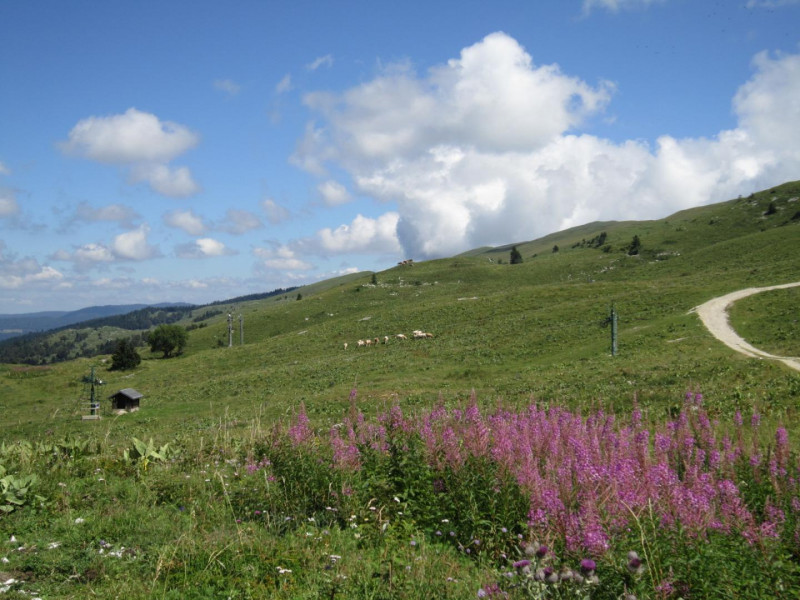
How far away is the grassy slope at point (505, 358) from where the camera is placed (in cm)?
2434

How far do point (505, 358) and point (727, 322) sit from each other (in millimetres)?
15538

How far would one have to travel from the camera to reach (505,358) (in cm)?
4034

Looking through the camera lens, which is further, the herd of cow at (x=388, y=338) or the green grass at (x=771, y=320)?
the herd of cow at (x=388, y=338)

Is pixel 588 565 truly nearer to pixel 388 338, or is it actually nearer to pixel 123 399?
pixel 123 399

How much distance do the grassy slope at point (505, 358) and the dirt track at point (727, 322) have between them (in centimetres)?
100

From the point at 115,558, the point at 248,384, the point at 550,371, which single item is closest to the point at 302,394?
the point at 248,384

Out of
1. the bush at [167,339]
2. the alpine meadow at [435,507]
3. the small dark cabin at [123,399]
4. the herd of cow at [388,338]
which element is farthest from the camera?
the bush at [167,339]

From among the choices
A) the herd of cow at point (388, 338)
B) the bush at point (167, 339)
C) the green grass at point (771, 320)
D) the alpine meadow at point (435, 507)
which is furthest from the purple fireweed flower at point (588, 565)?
the bush at point (167, 339)

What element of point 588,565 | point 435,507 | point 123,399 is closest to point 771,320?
point 435,507

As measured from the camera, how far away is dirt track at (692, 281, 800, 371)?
26794 mm

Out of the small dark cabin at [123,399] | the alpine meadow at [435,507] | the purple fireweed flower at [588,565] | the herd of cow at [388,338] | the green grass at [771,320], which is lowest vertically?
Answer: the small dark cabin at [123,399]

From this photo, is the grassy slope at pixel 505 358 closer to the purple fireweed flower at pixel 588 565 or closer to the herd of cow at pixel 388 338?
→ the herd of cow at pixel 388 338

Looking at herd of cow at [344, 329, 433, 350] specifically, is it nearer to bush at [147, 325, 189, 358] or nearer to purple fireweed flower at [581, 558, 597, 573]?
bush at [147, 325, 189, 358]

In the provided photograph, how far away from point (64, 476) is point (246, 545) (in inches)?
251
